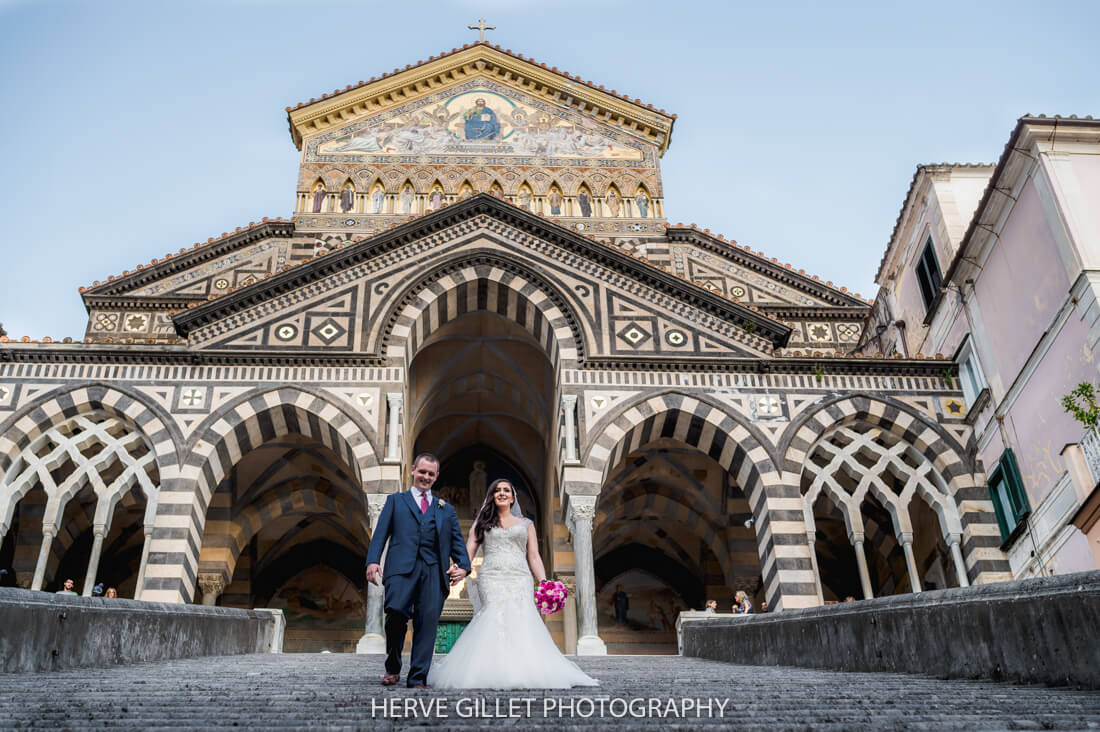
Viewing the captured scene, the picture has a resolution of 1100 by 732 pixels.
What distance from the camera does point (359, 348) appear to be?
60.4 ft

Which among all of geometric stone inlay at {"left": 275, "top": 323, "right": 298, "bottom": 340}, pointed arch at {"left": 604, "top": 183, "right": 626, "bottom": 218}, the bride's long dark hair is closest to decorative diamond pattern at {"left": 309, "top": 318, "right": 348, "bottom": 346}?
geometric stone inlay at {"left": 275, "top": 323, "right": 298, "bottom": 340}

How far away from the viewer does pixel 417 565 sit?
22.1ft

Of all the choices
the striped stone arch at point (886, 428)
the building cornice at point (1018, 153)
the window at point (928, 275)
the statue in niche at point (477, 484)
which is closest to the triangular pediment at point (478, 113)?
the statue in niche at point (477, 484)

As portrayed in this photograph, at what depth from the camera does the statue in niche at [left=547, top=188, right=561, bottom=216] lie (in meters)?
26.4

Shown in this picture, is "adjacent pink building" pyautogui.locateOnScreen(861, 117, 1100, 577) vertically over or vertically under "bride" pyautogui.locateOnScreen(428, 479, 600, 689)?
over

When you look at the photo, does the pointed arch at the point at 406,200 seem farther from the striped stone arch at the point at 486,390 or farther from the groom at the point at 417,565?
the groom at the point at 417,565

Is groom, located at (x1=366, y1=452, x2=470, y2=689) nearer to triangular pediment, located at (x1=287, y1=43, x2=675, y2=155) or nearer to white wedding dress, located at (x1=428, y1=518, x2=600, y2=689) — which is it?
white wedding dress, located at (x1=428, y1=518, x2=600, y2=689)

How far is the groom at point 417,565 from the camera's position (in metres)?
6.59

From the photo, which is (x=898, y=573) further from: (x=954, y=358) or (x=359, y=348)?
(x=359, y=348)

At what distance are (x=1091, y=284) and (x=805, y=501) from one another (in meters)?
5.78

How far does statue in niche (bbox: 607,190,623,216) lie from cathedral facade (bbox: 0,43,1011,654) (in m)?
0.12

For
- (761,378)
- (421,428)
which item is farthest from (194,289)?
A: (761,378)

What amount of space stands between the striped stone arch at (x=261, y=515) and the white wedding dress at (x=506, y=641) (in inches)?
514

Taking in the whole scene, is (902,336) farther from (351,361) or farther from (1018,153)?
(351,361)
